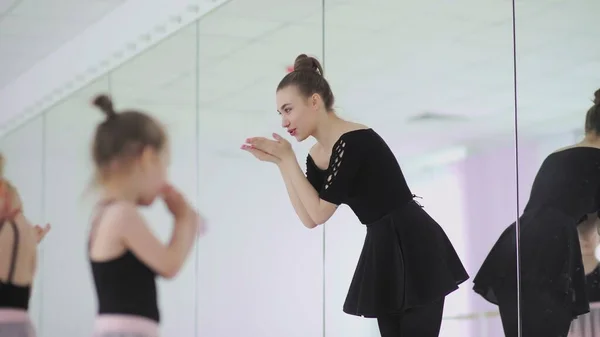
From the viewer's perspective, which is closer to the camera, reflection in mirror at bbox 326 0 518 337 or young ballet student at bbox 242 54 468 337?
reflection in mirror at bbox 326 0 518 337

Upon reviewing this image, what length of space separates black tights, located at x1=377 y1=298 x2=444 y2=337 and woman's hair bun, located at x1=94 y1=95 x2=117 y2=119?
1.65 meters

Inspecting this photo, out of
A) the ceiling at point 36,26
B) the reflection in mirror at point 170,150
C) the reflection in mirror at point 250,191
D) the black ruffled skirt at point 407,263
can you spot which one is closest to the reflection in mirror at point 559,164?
the black ruffled skirt at point 407,263

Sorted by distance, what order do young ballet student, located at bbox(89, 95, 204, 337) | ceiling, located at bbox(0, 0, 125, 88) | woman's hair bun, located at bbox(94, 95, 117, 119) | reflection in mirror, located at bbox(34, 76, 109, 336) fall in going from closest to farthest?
young ballet student, located at bbox(89, 95, 204, 337)
woman's hair bun, located at bbox(94, 95, 117, 119)
reflection in mirror, located at bbox(34, 76, 109, 336)
ceiling, located at bbox(0, 0, 125, 88)

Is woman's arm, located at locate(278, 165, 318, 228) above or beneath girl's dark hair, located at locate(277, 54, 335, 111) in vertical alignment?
beneath

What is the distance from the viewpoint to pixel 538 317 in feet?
9.58

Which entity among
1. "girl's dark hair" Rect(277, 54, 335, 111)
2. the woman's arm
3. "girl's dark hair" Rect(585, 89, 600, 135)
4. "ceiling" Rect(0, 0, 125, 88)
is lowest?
the woman's arm

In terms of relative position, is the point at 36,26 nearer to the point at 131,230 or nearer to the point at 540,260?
the point at 131,230

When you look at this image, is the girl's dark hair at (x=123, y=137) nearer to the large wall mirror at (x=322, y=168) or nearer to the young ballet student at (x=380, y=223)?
the large wall mirror at (x=322, y=168)

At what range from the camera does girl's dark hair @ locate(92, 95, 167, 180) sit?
3824 millimetres

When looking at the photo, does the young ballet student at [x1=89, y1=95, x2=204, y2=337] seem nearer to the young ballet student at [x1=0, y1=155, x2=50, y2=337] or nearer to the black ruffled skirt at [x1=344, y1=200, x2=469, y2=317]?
the young ballet student at [x1=0, y1=155, x2=50, y2=337]

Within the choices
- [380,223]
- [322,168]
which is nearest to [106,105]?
[322,168]

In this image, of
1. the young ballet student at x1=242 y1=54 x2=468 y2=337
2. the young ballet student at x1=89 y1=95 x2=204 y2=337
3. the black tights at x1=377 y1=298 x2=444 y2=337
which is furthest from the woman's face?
the black tights at x1=377 y1=298 x2=444 y2=337

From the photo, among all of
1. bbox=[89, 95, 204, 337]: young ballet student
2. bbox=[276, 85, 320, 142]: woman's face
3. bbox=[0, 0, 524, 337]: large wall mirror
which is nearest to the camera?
bbox=[0, 0, 524, 337]: large wall mirror

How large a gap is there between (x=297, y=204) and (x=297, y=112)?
36 cm
